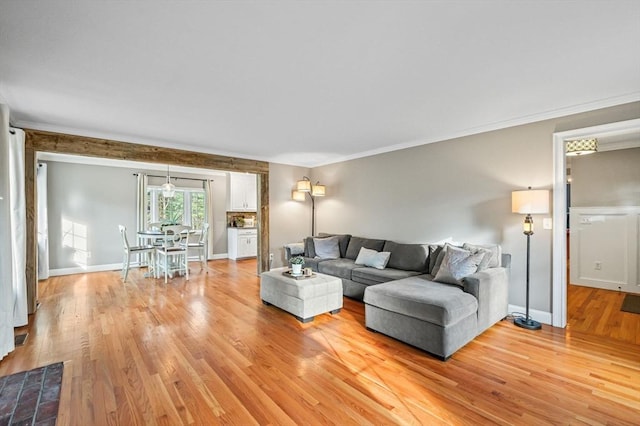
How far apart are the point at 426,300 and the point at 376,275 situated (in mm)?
1330

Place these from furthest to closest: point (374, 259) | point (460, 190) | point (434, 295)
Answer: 1. point (374, 259)
2. point (460, 190)
3. point (434, 295)

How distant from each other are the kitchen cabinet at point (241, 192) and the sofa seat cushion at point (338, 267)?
3.93m

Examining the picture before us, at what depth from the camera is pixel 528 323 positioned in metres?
3.18

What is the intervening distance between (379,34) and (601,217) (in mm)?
5241

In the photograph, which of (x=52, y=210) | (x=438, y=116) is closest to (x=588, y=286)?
(x=438, y=116)

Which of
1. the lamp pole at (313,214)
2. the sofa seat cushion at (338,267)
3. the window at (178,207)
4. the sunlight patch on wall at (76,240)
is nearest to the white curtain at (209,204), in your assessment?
the window at (178,207)

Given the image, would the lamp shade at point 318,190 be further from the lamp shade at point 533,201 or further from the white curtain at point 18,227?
the white curtain at point 18,227

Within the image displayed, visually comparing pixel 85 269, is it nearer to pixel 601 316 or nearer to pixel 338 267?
pixel 338 267

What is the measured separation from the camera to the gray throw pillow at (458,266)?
122 inches

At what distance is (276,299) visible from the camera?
12.1 feet

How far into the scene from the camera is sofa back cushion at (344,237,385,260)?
15.5 ft

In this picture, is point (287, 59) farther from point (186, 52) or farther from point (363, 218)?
point (363, 218)

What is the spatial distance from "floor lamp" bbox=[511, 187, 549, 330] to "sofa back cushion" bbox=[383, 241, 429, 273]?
120 centimetres

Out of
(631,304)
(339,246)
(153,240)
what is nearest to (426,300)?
(339,246)
